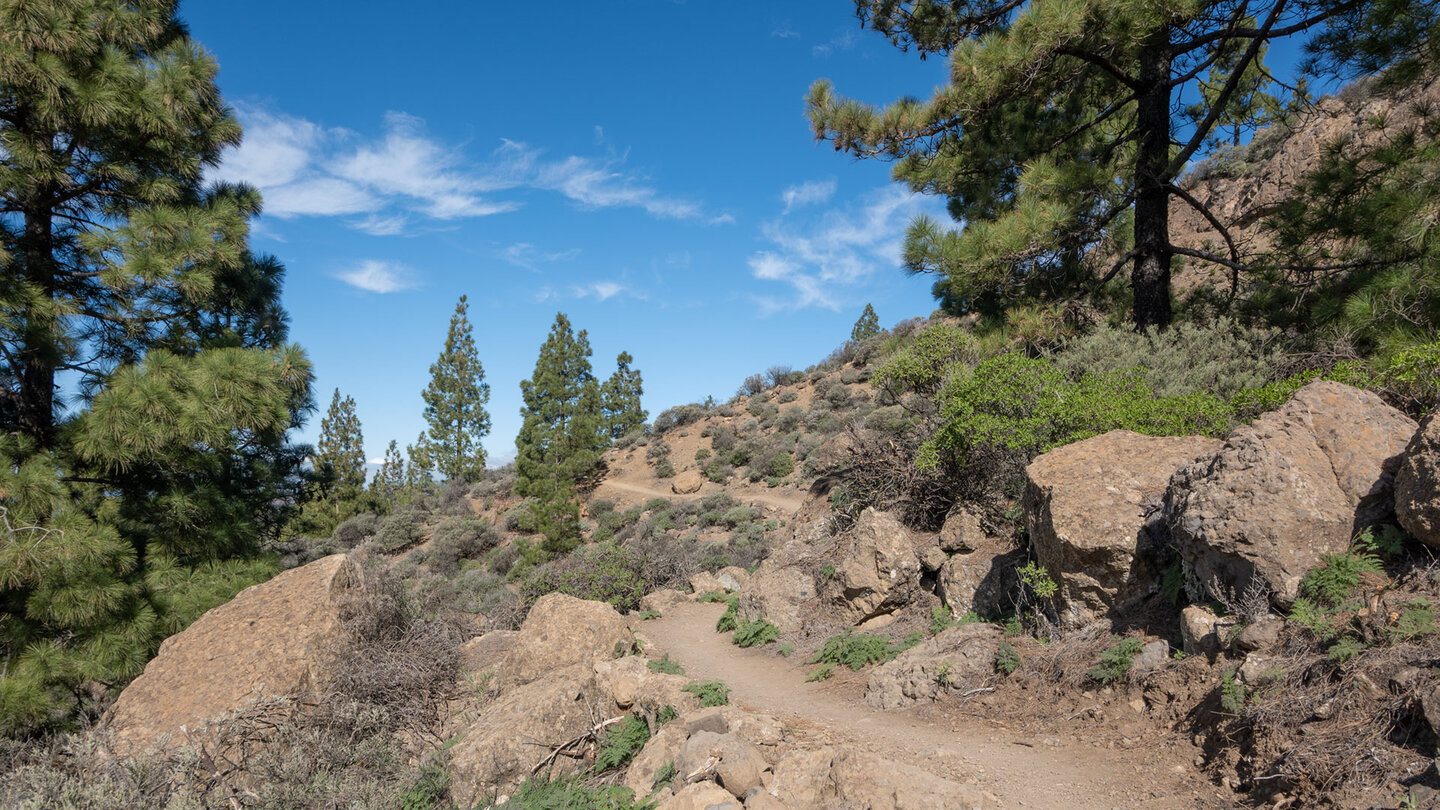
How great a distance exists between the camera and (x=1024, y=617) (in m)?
5.91

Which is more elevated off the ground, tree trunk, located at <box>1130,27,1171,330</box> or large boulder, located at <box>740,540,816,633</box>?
tree trunk, located at <box>1130,27,1171,330</box>

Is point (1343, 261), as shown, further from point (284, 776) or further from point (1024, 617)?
point (284, 776)

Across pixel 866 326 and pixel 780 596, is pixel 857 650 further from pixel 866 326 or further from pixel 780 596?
pixel 866 326

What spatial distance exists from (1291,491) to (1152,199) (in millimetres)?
7078

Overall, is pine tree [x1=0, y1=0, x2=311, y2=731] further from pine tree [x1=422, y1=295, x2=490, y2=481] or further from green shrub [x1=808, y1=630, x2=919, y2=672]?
pine tree [x1=422, y1=295, x2=490, y2=481]

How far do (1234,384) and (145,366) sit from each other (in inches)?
455

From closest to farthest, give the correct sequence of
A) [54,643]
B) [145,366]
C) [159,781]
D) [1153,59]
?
1. [159,781]
2. [54,643]
3. [145,366]
4. [1153,59]

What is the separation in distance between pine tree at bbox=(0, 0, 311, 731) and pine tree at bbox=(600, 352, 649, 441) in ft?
99.7

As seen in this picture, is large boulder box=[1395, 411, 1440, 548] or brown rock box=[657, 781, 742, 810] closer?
large boulder box=[1395, 411, 1440, 548]

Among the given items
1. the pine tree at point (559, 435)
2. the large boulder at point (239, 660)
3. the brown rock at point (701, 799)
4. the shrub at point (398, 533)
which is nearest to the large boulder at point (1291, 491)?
the brown rock at point (701, 799)

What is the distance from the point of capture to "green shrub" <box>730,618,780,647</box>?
8297 mm

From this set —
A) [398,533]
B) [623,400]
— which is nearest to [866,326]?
[623,400]

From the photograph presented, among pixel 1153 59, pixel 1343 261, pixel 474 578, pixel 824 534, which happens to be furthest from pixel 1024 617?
pixel 474 578

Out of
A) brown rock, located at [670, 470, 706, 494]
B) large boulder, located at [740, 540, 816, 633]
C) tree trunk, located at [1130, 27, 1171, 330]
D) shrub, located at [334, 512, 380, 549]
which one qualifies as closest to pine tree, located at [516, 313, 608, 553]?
brown rock, located at [670, 470, 706, 494]
